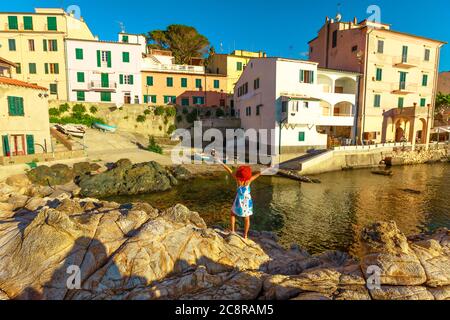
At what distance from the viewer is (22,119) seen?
75.9ft

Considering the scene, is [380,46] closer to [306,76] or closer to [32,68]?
[306,76]

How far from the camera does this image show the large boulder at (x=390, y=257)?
16.0 ft

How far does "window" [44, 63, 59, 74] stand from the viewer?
40.2m

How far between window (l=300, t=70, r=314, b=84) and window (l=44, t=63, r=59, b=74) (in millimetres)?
37879

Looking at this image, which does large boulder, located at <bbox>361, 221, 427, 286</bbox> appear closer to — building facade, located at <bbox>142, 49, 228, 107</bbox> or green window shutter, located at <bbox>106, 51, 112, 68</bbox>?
building facade, located at <bbox>142, 49, 228, 107</bbox>

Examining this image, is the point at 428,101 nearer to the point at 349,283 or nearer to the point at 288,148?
the point at 288,148

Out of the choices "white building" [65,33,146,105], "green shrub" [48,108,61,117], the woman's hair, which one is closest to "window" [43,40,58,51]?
"white building" [65,33,146,105]

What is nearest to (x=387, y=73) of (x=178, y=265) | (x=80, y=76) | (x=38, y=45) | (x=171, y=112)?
(x=171, y=112)

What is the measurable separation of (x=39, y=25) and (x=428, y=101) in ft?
214

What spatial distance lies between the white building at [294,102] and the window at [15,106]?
26.3m

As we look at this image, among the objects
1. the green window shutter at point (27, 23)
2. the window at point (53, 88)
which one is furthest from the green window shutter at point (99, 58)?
the green window shutter at point (27, 23)

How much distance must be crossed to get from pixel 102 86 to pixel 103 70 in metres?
2.71

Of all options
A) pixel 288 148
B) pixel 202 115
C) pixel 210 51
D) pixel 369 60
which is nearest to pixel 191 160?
pixel 288 148

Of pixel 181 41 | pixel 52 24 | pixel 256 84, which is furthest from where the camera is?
pixel 181 41
